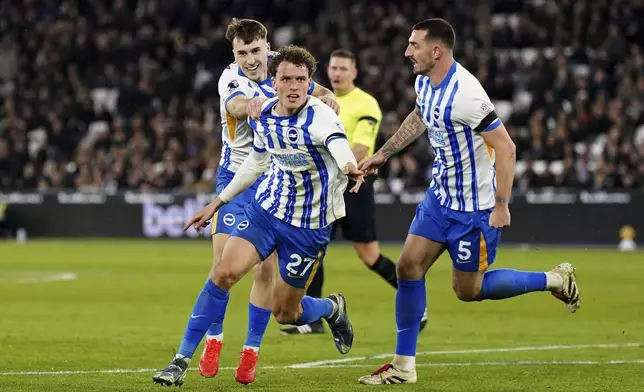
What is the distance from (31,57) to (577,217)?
1710 cm

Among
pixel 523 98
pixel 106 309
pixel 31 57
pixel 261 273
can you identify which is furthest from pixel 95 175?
pixel 261 273

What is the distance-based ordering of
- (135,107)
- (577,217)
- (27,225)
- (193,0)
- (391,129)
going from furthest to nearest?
(193,0) → (135,107) → (27,225) → (391,129) → (577,217)

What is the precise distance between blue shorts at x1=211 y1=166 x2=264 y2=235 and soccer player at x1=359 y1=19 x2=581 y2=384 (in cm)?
128

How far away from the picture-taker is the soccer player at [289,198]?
8.34 m

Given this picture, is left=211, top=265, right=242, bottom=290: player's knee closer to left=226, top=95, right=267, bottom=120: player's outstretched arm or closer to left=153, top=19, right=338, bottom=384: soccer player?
left=153, top=19, right=338, bottom=384: soccer player

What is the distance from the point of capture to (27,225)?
29.9m

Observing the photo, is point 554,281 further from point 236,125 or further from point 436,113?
point 236,125

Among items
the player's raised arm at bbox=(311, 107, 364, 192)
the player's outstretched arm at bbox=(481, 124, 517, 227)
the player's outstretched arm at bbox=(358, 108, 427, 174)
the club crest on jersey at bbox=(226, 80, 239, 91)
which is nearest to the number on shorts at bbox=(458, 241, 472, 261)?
the player's outstretched arm at bbox=(481, 124, 517, 227)

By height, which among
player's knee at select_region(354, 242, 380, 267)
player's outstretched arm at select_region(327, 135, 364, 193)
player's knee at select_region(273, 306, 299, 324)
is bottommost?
player's knee at select_region(354, 242, 380, 267)

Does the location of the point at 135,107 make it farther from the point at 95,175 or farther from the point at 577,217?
the point at 577,217

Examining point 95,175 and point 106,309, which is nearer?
point 106,309

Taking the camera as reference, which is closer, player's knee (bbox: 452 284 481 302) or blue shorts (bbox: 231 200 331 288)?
blue shorts (bbox: 231 200 331 288)

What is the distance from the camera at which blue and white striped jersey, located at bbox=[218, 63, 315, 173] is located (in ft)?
31.4

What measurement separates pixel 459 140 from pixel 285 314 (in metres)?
1.62
